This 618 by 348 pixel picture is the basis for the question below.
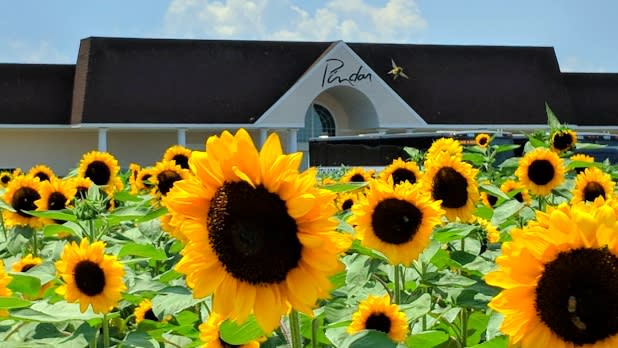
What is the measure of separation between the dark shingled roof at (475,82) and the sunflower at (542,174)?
2644cm

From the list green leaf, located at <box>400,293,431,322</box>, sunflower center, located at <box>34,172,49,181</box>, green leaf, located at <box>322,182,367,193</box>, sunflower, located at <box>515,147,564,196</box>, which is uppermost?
sunflower center, located at <box>34,172,49,181</box>

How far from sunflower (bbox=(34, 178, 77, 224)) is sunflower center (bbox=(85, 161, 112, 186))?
0.69 metres

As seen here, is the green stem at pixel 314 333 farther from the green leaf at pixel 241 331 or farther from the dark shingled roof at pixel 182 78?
the dark shingled roof at pixel 182 78

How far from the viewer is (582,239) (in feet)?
3.90

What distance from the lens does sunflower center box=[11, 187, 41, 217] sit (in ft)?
11.0

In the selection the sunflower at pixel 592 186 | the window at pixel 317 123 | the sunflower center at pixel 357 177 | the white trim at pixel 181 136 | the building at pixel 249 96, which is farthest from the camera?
the window at pixel 317 123

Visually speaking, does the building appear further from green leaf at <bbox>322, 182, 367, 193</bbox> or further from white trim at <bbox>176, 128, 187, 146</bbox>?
green leaf at <bbox>322, 182, 367, 193</bbox>

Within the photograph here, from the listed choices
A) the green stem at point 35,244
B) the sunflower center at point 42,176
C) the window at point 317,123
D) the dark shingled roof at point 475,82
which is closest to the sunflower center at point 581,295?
the green stem at point 35,244

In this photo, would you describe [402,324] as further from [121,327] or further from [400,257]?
[121,327]

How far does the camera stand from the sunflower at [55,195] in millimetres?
3272

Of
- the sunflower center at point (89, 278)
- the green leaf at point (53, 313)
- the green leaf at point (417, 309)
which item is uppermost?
the sunflower center at point (89, 278)

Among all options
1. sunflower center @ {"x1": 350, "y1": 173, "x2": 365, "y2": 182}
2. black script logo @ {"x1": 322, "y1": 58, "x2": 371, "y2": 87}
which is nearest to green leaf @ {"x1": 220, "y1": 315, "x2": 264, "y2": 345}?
sunflower center @ {"x1": 350, "y1": 173, "x2": 365, "y2": 182}

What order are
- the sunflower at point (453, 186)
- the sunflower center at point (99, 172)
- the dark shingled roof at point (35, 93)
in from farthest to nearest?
the dark shingled roof at point (35, 93) → the sunflower center at point (99, 172) → the sunflower at point (453, 186)

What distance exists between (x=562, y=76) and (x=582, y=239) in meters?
33.9
